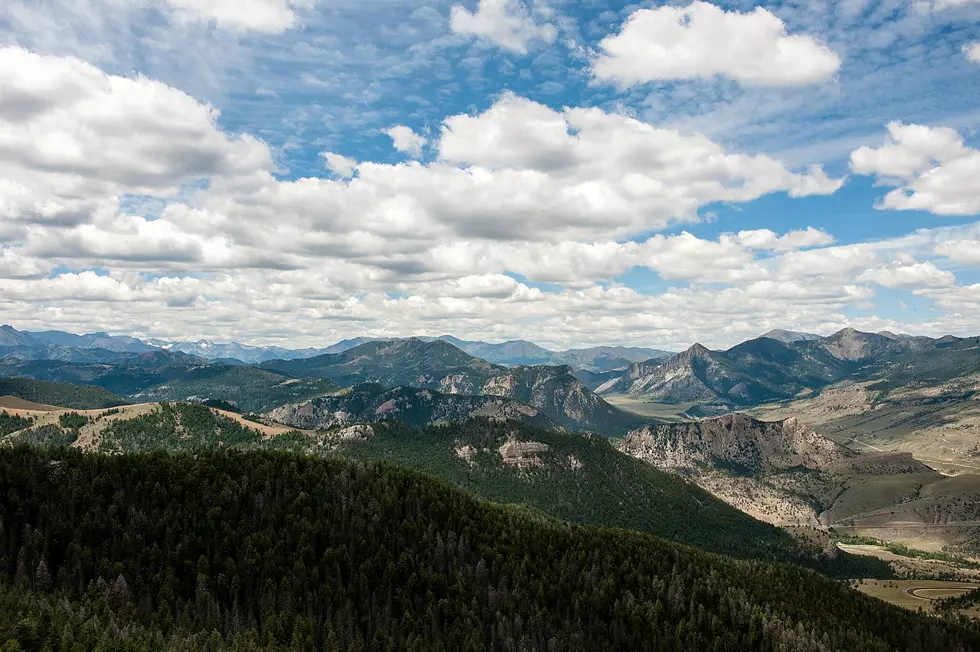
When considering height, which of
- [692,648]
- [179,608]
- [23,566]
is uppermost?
[23,566]

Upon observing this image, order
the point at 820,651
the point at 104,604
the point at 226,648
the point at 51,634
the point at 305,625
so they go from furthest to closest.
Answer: the point at 820,651, the point at 305,625, the point at 104,604, the point at 226,648, the point at 51,634

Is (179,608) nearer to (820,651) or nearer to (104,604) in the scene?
(104,604)

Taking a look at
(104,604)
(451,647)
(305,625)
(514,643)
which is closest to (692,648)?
(514,643)

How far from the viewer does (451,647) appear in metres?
189

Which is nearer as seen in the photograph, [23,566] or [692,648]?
[23,566]

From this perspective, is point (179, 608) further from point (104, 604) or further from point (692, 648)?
point (692, 648)

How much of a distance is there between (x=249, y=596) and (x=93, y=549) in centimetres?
5223

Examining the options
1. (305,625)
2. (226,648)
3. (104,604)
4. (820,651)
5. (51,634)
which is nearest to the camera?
(51,634)

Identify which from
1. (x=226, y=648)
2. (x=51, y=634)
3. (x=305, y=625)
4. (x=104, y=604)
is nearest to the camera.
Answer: (x=51, y=634)

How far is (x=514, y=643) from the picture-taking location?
7534 inches

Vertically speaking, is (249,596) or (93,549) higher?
(93,549)

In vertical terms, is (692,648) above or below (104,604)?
below

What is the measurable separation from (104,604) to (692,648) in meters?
174

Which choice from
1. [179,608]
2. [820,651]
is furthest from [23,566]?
[820,651]
